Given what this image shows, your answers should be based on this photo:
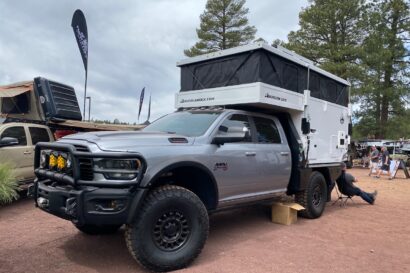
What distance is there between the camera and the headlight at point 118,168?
4.00 m

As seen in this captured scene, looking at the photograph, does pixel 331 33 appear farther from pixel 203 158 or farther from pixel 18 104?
pixel 203 158

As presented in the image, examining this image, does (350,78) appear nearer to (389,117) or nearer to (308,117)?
(389,117)

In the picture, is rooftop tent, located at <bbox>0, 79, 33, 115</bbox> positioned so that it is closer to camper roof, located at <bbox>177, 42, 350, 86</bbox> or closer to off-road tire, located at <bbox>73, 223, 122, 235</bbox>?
camper roof, located at <bbox>177, 42, 350, 86</bbox>

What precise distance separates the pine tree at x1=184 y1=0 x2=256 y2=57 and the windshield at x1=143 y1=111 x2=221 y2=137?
2590cm

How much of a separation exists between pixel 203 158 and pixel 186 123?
1.05 meters

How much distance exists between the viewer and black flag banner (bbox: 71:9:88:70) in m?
14.6

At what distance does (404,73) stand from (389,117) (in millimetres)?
3700

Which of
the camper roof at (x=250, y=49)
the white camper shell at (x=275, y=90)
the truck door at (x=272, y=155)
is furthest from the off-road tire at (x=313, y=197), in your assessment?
the camper roof at (x=250, y=49)

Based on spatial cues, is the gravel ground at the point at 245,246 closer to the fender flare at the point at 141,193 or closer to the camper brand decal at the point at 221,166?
the fender flare at the point at 141,193

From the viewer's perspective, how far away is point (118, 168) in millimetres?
4035

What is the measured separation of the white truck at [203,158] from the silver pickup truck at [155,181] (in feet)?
0.04

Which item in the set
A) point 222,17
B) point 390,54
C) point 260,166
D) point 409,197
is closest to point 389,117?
point 390,54

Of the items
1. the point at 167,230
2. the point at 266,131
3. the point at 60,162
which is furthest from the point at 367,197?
the point at 60,162

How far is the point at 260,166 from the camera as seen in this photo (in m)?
5.82
